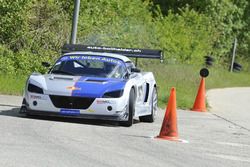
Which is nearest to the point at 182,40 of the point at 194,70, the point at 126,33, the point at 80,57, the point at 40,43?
the point at 194,70

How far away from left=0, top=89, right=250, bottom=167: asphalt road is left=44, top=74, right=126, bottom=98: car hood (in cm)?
56

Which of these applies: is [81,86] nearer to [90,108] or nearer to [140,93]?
[90,108]

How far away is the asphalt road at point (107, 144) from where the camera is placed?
895cm

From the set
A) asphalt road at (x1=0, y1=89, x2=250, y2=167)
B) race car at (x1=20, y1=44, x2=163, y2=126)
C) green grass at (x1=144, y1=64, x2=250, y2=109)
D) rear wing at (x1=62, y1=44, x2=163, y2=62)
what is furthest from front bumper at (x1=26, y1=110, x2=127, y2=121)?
green grass at (x1=144, y1=64, x2=250, y2=109)

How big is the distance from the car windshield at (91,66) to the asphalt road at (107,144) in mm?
935

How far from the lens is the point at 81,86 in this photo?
12.8 m

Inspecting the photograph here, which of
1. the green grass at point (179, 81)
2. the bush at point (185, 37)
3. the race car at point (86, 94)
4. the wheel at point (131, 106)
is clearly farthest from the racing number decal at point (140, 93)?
the bush at point (185, 37)

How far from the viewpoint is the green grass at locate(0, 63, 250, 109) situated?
775 inches

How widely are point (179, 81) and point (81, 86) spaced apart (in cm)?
1795

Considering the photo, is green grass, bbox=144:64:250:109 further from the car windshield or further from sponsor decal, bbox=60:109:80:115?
sponsor decal, bbox=60:109:80:115

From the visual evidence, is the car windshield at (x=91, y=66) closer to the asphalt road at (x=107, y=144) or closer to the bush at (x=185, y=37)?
the asphalt road at (x=107, y=144)

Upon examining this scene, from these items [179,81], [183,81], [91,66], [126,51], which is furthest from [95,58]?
[183,81]

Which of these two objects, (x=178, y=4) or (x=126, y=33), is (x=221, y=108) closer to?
(x=126, y=33)

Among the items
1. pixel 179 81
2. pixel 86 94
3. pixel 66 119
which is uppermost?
pixel 179 81
